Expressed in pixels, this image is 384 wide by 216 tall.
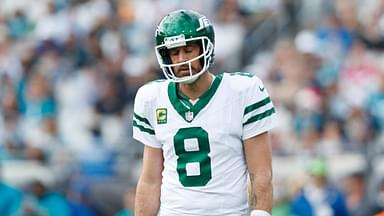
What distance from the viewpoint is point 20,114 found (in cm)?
1360

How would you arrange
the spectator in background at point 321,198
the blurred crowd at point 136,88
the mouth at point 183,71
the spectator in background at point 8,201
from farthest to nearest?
the spectator in background at point 8,201, the blurred crowd at point 136,88, the spectator in background at point 321,198, the mouth at point 183,71

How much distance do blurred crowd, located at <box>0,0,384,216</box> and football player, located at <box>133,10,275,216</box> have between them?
4060mm

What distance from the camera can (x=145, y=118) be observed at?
6008 mm

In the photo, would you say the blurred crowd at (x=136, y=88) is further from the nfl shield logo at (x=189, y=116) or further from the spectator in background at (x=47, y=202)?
the nfl shield logo at (x=189, y=116)

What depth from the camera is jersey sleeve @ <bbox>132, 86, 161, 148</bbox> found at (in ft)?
19.6

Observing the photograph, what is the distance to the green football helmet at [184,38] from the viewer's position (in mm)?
5812

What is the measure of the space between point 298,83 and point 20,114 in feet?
10.0

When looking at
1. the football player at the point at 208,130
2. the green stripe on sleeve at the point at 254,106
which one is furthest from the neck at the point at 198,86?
the green stripe on sleeve at the point at 254,106

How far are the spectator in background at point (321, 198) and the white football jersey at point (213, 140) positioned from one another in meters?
4.09

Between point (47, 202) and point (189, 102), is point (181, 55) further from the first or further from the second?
point (47, 202)

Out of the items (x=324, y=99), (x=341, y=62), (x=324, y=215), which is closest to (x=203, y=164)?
(x=324, y=215)

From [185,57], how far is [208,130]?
→ 1.14ft

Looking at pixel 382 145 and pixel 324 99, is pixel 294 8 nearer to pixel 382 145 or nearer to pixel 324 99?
pixel 324 99

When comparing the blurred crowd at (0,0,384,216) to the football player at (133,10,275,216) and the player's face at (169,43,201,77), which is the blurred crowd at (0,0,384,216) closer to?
the football player at (133,10,275,216)
